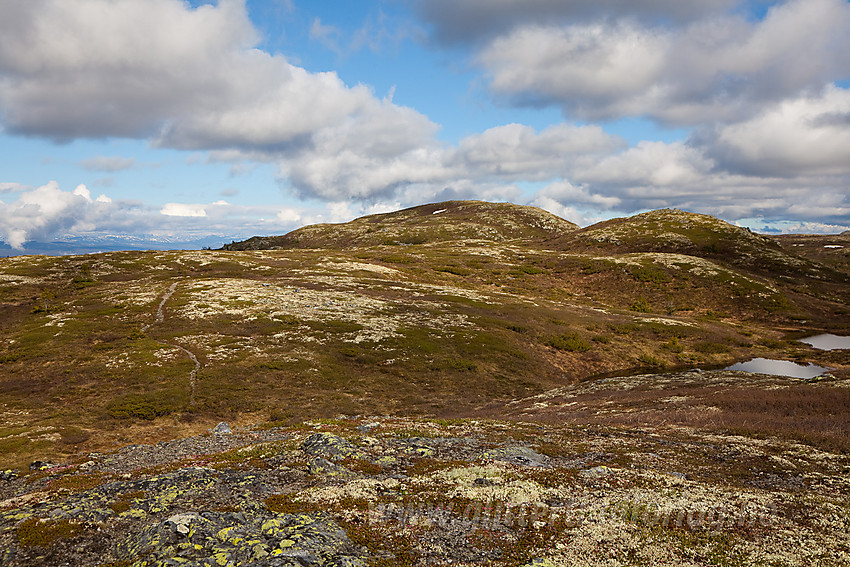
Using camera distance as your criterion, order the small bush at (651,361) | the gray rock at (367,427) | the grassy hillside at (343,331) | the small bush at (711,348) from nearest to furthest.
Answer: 1. the gray rock at (367,427)
2. the grassy hillside at (343,331)
3. the small bush at (651,361)
4. the small bush at (711,348)

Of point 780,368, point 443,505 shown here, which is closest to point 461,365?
point 443,505

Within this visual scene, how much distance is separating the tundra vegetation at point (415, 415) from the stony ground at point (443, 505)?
124 mm

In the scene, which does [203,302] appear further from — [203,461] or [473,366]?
[203,461]

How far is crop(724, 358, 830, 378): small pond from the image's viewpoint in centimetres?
5703

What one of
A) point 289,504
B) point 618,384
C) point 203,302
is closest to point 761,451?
point 289,504

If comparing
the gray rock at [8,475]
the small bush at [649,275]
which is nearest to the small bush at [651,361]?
the small bush at [649,275]

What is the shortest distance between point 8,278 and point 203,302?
2044 inches

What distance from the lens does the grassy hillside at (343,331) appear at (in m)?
43.1

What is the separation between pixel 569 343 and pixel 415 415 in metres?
37.7

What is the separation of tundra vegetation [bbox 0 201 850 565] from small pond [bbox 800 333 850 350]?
12.5 feet

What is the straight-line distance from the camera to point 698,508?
15734 millimetres

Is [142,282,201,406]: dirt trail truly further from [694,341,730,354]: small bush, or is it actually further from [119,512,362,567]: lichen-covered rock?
[694,341,730,354]: small bush

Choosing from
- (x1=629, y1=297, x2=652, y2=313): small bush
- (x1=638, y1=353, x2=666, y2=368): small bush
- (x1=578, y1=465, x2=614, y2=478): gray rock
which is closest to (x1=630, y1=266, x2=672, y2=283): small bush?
(x1=629, y1=297, x2=652, y2=313): small bush

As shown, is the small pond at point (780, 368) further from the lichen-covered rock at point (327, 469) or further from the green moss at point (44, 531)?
the green moss at point (44, 531)
